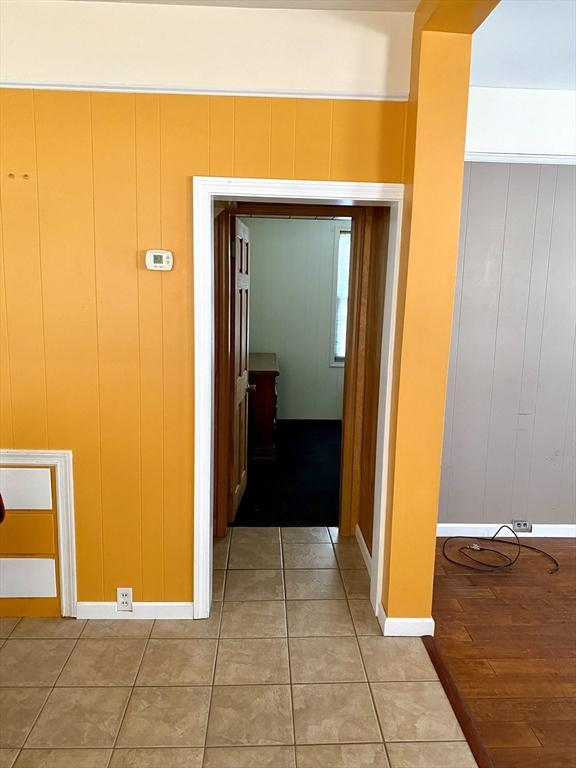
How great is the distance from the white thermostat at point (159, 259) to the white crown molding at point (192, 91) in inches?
26.9

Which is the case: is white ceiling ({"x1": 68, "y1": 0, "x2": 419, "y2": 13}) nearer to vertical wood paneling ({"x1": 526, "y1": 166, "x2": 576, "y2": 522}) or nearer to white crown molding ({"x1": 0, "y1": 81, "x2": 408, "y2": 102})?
white crown molding ({"x1": 0, "y1": 81, "x2": 408, "y2": 102})

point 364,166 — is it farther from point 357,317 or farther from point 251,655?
point 251,655

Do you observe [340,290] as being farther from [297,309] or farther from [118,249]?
[118,249]

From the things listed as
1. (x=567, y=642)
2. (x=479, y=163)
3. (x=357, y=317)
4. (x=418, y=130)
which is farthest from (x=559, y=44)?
(x=567, y=642)

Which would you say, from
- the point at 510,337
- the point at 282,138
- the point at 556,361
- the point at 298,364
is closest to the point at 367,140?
the point at 282,138

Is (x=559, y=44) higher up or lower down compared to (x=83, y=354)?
higher up

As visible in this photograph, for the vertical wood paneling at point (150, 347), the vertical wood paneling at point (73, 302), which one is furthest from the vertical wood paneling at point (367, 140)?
the vertical wood paneling at point (73, 302)

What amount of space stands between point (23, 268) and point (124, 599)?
64.5 inches

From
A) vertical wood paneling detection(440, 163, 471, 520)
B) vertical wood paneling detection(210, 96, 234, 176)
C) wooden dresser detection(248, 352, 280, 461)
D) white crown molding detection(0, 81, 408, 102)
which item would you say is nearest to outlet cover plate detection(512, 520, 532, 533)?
vertical wood paneling detection(440, 163, 471, 520)

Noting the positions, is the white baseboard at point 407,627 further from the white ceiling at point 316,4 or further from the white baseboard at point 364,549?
the white ceiling at point 316,4

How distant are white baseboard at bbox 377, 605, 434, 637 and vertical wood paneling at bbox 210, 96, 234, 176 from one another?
221cm

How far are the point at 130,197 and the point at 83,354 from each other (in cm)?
74

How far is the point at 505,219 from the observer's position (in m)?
3.61

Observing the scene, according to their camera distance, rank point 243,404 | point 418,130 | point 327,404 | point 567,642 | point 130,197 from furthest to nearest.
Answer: point 327,404 < point 243,404 < point 567,642 < point 130,197 < point 418,130
